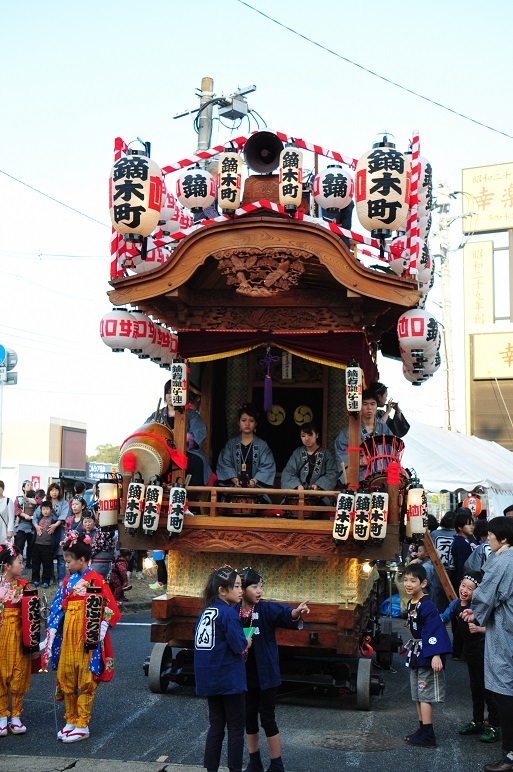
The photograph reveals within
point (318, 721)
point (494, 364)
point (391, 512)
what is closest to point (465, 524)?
point (391, 512)

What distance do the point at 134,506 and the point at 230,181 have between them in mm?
3435

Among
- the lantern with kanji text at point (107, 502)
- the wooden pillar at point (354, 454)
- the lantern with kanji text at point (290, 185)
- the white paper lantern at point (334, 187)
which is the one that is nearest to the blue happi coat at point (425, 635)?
the wooden pillar at point (354, 454)

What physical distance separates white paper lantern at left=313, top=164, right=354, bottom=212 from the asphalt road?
5.49m

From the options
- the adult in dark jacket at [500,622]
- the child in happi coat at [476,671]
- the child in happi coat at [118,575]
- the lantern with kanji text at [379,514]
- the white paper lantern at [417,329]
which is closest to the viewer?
the adult in dark jacket at [500,622]

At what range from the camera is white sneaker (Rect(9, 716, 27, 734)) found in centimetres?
687

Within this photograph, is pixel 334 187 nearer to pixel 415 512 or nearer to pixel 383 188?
pixel 383 188

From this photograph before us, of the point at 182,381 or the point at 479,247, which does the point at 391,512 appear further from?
the point at 479,247

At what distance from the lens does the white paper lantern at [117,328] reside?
9.20 metres

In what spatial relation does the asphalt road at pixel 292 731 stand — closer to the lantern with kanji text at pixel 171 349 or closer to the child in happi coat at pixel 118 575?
the child in happi coat at pixel 118 575

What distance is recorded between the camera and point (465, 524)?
36.4ft

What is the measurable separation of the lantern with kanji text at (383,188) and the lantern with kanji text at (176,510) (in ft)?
10.8

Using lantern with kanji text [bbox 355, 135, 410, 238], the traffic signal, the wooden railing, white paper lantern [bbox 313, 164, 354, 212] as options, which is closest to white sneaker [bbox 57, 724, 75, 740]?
the wooden railing

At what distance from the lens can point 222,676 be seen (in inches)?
204

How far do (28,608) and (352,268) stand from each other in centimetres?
431
